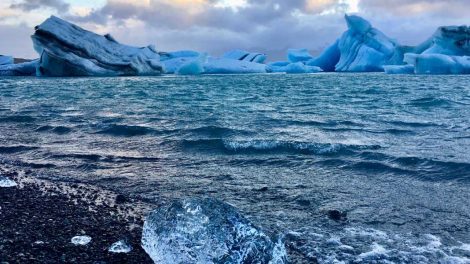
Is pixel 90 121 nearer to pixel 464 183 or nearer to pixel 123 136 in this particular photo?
pixel 123 136

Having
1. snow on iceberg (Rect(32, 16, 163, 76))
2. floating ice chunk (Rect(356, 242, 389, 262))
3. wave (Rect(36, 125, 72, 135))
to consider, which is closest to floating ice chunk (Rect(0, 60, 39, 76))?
snow on iceberg (Rect(32, 16, 163, 76))

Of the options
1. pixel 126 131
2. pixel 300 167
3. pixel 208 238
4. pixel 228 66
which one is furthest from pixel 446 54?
pixel 208 238

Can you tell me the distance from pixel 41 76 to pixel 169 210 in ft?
145

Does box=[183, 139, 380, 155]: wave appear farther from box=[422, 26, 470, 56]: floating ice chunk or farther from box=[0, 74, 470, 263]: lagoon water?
box=[422, 26, 470, 56]: floating ice chunk

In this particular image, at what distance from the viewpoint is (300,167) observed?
652 centimetres

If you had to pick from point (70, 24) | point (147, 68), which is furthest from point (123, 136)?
point (147, 68)

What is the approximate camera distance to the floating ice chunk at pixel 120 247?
3391 millimetres

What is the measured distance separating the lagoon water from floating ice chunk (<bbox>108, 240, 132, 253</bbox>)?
1.24 metres

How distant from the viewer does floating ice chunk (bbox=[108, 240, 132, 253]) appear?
3391mm

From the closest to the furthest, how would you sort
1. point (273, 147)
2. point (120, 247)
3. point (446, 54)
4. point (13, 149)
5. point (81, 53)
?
point (120, 247)
point (273, 147)
point (13, 149)
point (81, 53)
point (446, 54)

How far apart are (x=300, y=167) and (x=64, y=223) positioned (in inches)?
139

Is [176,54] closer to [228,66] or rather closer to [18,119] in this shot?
[228,66]

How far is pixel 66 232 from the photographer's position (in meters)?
3.79

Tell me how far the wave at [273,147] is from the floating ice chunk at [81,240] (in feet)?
14.0
